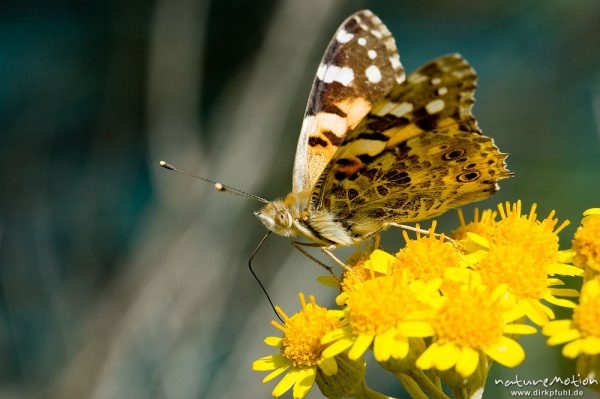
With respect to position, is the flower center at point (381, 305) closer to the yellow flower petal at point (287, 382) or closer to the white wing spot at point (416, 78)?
the yellow flower petal at point (287, 382)

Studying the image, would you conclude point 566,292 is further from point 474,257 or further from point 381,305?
point 381,305

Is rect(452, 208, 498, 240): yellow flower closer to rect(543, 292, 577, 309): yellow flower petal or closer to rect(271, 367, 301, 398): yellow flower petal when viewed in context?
rect(543, 292, 577, 309): yellow flower petal

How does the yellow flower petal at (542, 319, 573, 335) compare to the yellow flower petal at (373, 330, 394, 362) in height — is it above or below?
above

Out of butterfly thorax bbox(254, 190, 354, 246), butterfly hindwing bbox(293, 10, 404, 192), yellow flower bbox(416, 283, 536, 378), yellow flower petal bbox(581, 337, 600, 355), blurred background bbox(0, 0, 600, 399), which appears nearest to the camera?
yellow flower petal bbox(581, 337, 600, 355)

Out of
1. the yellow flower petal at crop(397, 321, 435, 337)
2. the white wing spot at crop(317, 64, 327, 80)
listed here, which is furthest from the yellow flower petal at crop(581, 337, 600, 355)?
the white wing spot at crop(317, 64, 327, 80)

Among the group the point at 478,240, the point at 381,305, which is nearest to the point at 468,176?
the point at 478,240
